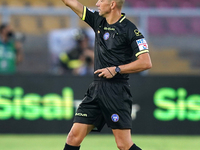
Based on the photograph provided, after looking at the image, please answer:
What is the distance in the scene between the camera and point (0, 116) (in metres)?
9.19

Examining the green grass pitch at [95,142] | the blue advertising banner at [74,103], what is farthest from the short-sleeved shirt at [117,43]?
the blue advertising banner at [74,103]

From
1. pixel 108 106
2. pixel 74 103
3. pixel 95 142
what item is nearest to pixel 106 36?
pixel 108 106

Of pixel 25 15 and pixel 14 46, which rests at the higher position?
pixel 25 15

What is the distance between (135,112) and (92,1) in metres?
4.05

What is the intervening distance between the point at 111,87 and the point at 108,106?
0.22m

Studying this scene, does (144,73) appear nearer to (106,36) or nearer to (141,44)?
(106,36)

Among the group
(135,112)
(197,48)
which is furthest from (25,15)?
(197,48)

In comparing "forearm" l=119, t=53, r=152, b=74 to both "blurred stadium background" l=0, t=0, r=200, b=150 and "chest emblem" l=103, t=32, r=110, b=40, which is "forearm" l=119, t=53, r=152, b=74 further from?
"blurred stadium background" l=0, t=0, r=200, b=150

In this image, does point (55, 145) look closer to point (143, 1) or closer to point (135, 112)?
point (135, 112)

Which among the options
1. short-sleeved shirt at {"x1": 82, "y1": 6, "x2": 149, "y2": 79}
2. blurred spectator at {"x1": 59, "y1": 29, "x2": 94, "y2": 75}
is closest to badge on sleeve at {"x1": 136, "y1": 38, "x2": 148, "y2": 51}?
short-sleeved shirt at {"x1": 82, "y1": 6, "x2": 149, "y2": 79}

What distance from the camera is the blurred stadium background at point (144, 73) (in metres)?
9.34

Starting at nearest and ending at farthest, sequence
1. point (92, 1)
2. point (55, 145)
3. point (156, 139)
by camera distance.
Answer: point (55, 145) → point (156, 139) → point (92, 1)

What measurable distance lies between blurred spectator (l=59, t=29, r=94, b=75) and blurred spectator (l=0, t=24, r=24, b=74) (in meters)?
0.97

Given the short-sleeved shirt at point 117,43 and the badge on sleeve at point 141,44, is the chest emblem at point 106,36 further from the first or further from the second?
the badge on sleeve at point 141,44
